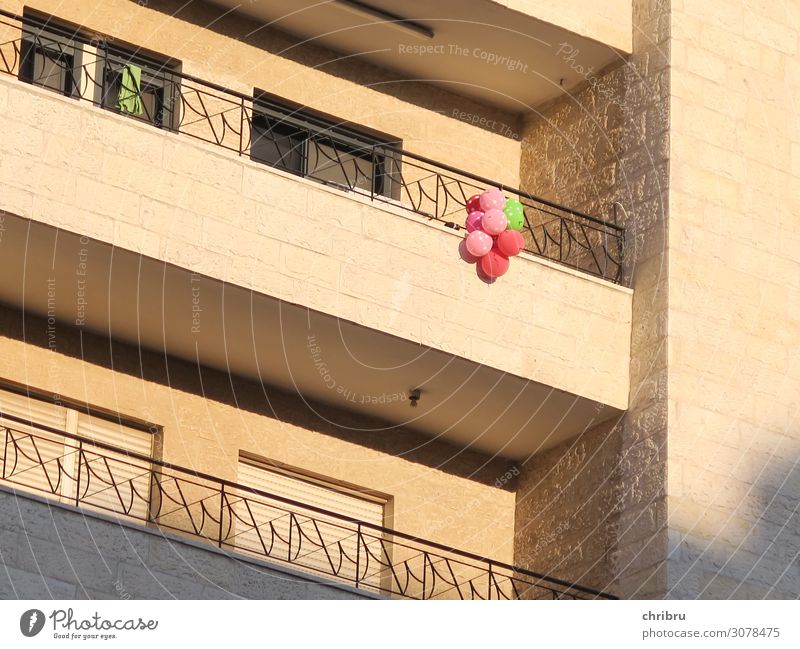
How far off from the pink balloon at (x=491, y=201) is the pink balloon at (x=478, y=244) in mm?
322

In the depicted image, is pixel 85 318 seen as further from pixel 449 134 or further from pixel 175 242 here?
pixel 449 134

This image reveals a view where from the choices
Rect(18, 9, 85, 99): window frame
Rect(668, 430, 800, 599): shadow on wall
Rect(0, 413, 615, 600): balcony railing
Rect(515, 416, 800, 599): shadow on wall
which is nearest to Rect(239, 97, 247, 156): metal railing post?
Rect(18, 9, 85, 99): window frame

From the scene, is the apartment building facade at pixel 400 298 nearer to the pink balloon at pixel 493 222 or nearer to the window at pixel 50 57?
the window at pixel 50 57


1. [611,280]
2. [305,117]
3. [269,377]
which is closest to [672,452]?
[611,280]

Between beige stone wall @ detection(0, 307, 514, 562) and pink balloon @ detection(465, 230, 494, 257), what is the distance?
194 cm

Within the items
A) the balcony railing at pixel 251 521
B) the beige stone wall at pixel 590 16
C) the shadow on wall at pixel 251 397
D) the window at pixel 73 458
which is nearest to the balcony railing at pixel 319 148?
the beige stone wall at pixel 590 16

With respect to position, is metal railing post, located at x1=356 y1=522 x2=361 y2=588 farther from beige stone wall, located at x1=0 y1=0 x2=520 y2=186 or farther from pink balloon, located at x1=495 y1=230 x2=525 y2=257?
beige stone wall, located at x1=0 y1=0 x2=520 y2=186

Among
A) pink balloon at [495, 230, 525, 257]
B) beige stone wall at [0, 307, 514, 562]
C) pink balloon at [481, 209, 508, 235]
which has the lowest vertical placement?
beige stone wall at [0, 307, 514, 562]

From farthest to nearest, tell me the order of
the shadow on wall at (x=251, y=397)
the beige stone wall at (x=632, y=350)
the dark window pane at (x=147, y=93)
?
the dark window pane at (x=147, y=93)
the beige stone wall at (x=632, y=350)
the shadow on wall at (x=251, y=397)

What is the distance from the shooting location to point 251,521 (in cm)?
1795

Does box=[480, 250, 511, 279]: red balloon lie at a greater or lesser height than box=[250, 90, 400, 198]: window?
lesser

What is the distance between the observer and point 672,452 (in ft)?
58.0

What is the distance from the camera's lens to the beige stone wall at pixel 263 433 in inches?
689

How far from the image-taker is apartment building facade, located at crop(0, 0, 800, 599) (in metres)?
16.9
